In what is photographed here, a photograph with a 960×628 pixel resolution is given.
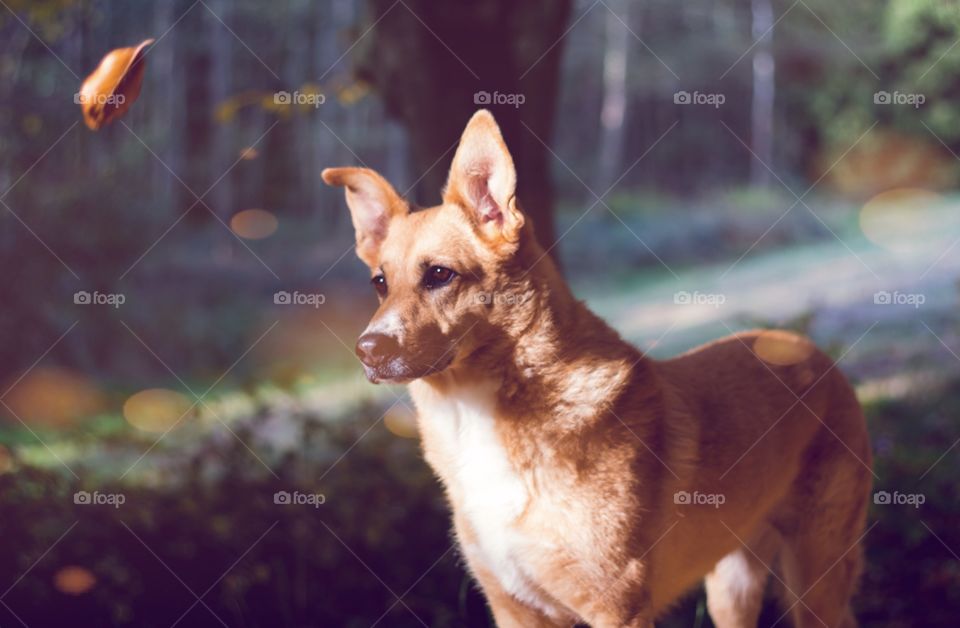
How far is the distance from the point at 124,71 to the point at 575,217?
18.3ft

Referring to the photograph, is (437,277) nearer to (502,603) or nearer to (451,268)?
(451,268)

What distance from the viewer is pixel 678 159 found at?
26.6 ft

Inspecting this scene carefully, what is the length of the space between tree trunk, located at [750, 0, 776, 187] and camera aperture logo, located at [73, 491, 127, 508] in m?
5.33

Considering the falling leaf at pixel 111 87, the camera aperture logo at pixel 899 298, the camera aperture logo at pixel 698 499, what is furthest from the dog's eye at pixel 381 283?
the camera aperture logo at pixel 899 298

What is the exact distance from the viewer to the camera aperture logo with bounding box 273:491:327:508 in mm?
4582

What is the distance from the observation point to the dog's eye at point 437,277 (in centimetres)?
277

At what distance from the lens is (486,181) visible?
287 centimetres

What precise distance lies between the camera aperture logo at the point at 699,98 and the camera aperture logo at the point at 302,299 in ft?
9.72

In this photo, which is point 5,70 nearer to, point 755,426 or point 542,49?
point 542,49

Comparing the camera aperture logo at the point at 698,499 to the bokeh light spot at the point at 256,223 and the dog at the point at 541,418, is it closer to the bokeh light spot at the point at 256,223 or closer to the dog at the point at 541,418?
the dog at the point at 541,418

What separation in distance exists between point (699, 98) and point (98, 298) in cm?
483

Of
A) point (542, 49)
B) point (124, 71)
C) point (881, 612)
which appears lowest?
point (881, 612)

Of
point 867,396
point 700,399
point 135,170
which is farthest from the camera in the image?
point 135,170

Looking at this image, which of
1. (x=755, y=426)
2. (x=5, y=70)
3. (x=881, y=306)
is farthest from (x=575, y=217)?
(x=755, y=426)
